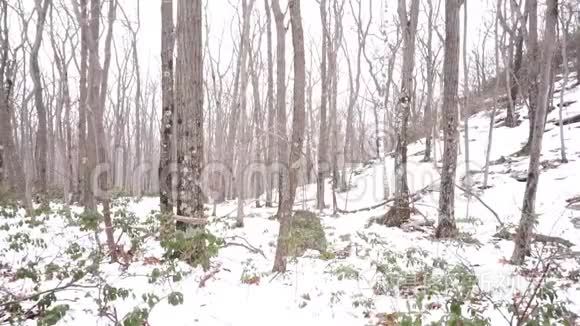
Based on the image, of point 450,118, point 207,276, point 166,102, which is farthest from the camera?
point 450,118

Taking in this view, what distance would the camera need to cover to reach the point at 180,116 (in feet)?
17.7

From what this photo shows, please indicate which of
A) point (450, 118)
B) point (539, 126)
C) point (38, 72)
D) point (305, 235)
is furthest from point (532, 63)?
point (38, 72)

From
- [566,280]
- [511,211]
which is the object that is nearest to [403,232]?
[511,211]

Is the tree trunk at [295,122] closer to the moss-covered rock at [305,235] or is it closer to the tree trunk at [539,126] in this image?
the moss-covered rock at [305,235]

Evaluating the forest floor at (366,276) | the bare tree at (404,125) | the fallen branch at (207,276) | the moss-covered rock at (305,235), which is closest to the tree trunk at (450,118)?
the forest floor at (366,276)

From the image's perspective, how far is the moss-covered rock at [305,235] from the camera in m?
5.71

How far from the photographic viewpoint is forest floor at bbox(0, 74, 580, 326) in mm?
3627

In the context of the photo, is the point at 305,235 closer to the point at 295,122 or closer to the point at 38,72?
the point at 295,122

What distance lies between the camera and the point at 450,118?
7750 millimetres

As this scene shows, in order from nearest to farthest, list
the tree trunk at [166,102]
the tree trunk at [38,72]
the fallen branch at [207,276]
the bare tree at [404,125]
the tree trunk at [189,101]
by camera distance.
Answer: the fallen branch at [207,276], the tree trunk at [189,101], the tree trunk at [166,102], the bare tree at [404,125], the tree trunk at [38,72]

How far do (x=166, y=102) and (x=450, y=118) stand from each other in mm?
5344

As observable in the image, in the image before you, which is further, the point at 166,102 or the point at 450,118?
the point at 450,118

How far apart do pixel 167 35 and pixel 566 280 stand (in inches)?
286

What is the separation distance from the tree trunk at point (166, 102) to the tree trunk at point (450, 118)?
5.12 m
